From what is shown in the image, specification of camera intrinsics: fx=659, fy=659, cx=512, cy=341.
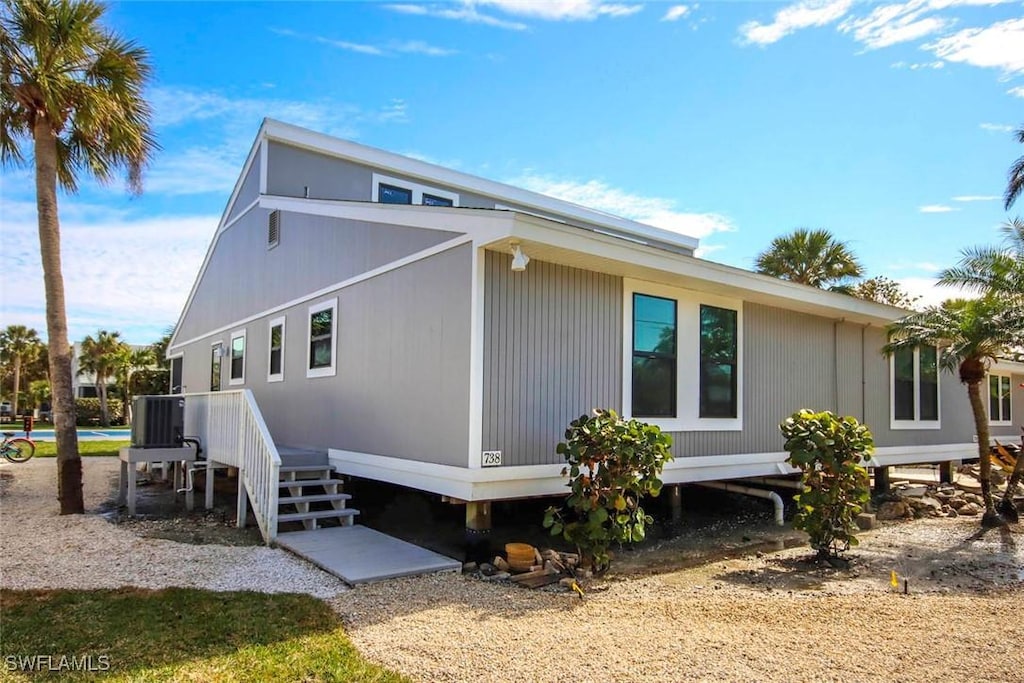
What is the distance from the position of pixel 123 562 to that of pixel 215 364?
8931mm

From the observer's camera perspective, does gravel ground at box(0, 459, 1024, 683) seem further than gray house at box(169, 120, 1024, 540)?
No

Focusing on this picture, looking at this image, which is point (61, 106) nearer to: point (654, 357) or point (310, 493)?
point (310, 493)

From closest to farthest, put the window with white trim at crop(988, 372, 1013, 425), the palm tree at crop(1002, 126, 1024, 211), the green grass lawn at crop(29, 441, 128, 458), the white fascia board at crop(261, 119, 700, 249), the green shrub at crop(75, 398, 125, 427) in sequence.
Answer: the white fascia board at crop(261, 119, 700, 249) → the palm tree at crop(1002, 126, 1024, 211) → the window with white trim at crop(988, 372, 1013, 425) → the green grass lawn at crop(29, 441, 128, 458) → the green shrub at crop(75, 398, 125, 427)

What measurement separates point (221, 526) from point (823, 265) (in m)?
18.9

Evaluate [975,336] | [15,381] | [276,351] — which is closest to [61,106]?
[276,351]

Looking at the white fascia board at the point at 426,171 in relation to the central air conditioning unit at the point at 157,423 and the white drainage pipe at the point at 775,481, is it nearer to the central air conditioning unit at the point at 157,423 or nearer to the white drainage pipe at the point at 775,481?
the central air conditioning unit at the point at 157,423

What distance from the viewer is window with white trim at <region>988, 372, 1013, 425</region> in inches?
661

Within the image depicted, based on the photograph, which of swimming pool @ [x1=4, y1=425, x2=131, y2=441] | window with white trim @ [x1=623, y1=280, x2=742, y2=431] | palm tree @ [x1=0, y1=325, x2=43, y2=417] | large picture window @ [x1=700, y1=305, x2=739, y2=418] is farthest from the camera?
palm tree @ [x1=0, y1=325, x2=43, y2=417]

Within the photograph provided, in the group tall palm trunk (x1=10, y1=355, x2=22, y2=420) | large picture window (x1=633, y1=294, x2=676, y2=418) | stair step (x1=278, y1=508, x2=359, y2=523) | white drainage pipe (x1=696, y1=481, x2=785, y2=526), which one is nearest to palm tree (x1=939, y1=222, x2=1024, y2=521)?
white drainage pipe (x1=696, y1=481, x2=785, y2=526)

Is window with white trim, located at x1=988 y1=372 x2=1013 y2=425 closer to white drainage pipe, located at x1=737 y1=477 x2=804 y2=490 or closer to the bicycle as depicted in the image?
white drainage pipe, located at x1=737 y1=477 x2=804 y2=490

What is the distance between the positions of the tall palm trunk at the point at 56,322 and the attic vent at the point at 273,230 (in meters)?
3.27

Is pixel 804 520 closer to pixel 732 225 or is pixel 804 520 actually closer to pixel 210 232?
pixel 732 225

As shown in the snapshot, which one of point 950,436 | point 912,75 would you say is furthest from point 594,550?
point 950,436

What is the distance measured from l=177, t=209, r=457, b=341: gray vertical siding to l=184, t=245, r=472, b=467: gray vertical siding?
0.92ft
